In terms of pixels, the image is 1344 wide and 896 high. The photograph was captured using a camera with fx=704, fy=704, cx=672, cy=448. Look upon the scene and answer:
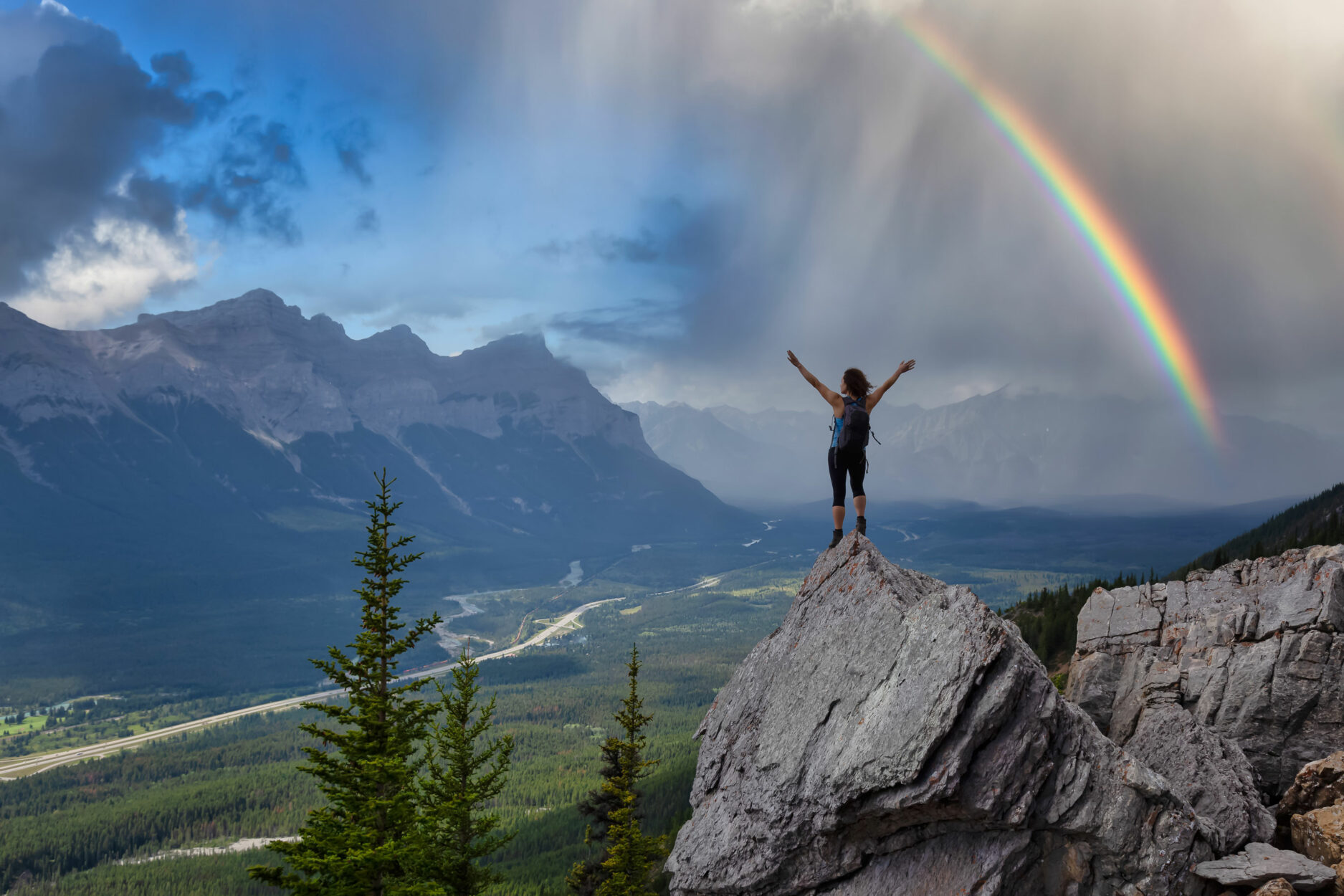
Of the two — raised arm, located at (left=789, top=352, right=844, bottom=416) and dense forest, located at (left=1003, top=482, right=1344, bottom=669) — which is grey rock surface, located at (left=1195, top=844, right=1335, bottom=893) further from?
dense forest, located at (left=1003, top=482, right=1344, bottom=669)

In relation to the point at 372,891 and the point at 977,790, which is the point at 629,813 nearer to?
the point at 372,891

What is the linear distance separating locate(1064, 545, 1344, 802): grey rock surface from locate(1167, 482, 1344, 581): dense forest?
9271 centimetres

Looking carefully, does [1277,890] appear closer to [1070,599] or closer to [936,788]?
[936,788]

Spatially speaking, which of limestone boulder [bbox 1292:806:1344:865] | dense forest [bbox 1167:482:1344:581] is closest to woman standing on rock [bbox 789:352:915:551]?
limestone boulder [bbox 1292:806:1344:865]

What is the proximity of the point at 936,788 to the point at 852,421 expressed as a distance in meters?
A: 8.31

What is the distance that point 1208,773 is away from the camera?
15.7 metres

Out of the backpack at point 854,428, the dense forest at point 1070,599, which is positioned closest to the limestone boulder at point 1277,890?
the backpack at point 854,428

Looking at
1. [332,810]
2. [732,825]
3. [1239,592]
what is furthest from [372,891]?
[1239,592]

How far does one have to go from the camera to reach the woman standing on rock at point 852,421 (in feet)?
57.3

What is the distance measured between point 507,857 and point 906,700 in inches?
4436

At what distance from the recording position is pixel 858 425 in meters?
17.4

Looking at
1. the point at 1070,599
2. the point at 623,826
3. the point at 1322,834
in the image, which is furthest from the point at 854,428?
the point at 1070,599

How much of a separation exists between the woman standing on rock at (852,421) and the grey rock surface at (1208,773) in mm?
8689

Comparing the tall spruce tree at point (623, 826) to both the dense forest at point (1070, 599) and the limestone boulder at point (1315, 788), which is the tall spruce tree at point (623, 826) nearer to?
the limestone boulder at point (1315, 788)
